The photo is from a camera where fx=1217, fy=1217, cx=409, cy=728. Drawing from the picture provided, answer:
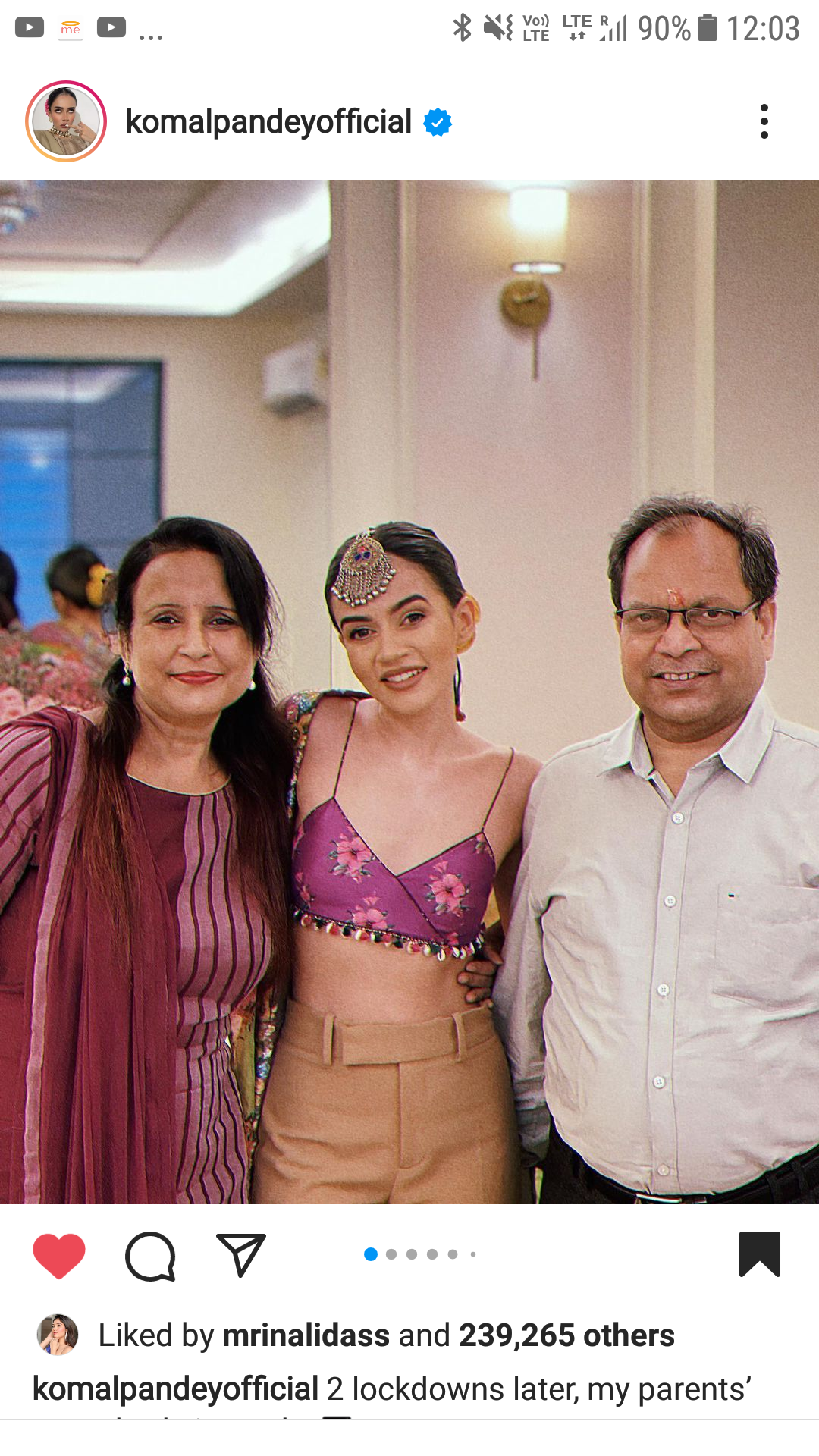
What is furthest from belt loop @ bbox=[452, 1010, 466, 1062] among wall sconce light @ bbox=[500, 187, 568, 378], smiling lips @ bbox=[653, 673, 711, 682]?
wall sconce light @ bbox=[500, 187, 568, 378]

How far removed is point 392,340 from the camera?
162 cm

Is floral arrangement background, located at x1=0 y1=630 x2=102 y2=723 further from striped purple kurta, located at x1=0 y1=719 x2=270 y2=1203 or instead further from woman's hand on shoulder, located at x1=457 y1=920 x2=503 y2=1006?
woman's hand on shoulder, located at x1=457 y1=920 x2=503 y2=1006

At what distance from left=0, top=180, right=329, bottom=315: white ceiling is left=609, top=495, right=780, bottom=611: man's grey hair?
1.71ft

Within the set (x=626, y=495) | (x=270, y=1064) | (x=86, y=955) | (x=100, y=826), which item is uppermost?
(x=626, y=495)

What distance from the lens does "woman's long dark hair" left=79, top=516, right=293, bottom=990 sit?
111cm

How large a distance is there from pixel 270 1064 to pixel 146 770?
0.32 meters

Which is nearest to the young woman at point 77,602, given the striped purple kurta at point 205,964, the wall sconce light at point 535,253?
the striped purple kurta at point 205,964

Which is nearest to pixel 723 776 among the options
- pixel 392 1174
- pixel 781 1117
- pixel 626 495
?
pixel 781 1117

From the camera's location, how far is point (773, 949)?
1042 millimetres
